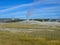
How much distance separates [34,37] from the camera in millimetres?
2783

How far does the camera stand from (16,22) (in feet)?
10.4

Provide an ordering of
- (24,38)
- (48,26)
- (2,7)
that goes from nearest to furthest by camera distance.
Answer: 1. (24,38)
2. (48,26)
3. (2,7)

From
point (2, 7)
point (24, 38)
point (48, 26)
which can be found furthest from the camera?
point (2, 7)

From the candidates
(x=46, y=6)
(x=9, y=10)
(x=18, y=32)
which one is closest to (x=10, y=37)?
(x=18, y=32)

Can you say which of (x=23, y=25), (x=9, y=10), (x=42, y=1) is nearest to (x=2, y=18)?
(x=9, y=10)

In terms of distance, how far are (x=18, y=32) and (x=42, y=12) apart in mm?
637

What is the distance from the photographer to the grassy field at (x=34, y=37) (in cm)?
268

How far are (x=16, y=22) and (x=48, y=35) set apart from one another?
77 cm

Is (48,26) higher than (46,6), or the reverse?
(46,6)

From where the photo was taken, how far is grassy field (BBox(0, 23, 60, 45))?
8.80ft

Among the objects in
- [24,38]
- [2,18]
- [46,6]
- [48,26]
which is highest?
[46,6]

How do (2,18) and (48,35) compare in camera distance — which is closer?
(48,35)

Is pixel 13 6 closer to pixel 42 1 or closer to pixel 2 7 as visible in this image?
pixel 2 7

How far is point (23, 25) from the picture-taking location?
3096 millimetres
